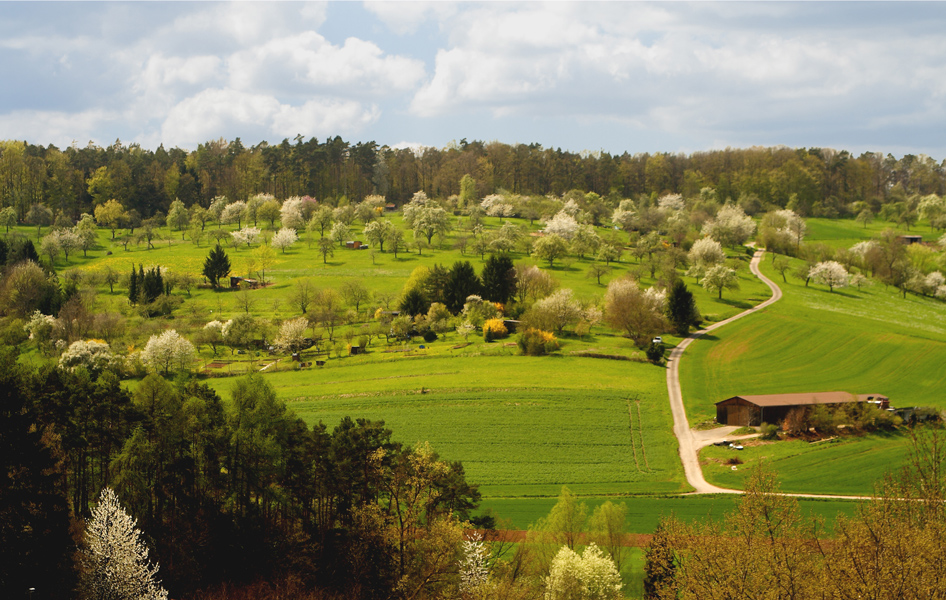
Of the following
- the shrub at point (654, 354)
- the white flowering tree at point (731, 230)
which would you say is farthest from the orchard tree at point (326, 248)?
the white flowering tree at point (731, 230)

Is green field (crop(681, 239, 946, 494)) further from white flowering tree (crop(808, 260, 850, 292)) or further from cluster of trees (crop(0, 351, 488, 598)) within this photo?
cluster of trees (crop(0, 351, 488, 598))

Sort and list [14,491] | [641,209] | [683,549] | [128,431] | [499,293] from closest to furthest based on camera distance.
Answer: [683,549] < [14,491] < [128,431] < [499,293] < [641,209]

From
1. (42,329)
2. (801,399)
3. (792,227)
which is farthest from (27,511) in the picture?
(792,227)

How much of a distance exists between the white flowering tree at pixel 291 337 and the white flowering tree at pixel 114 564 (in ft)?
153

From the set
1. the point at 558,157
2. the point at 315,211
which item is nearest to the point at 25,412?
the point at 315,211

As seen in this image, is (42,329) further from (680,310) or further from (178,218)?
(680,310)

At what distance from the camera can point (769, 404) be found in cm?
5378

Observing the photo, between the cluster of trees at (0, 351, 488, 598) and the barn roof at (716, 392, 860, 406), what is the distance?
29691mm

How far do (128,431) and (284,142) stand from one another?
453 feet

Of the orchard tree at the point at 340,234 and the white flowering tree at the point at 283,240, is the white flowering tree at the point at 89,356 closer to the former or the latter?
the white flowering tree at the point at 283,240

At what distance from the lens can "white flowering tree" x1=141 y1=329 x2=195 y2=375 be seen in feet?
223

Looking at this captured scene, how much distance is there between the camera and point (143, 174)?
152 m

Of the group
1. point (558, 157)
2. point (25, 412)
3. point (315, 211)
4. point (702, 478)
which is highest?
point (558, 157)

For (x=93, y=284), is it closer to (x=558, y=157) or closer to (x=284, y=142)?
(x=284, y=142)
